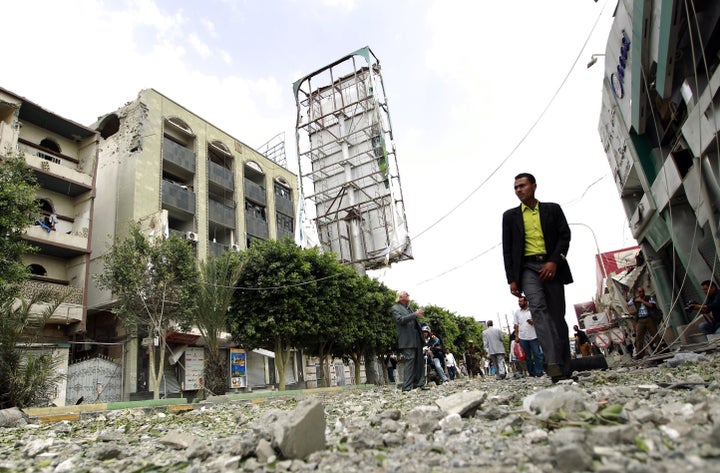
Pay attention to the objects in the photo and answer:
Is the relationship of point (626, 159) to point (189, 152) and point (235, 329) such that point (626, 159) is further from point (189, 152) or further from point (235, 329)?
point (189, 152)

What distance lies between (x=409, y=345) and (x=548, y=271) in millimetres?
3906

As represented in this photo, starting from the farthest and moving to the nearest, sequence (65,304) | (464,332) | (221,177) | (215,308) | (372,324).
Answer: (464,332)
(221,177)
(372,324)
(65,304)
(215,308)

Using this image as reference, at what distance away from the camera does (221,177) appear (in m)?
29.6

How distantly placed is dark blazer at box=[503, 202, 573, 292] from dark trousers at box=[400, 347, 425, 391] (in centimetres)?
368

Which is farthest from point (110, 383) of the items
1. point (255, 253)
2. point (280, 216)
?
point (280, 216)

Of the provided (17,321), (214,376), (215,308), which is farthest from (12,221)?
(214,376)

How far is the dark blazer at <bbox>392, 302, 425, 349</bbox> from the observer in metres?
7.52

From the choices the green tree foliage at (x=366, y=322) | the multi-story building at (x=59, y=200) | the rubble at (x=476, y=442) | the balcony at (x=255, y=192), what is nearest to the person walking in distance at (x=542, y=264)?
the rubble at (x=476, y=442)

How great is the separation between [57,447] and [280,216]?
32198 mm

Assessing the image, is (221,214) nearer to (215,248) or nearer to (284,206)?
(215,248)

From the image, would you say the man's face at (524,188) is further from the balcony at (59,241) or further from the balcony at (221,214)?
the balcony at (221,214)

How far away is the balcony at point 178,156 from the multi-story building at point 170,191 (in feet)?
0.19

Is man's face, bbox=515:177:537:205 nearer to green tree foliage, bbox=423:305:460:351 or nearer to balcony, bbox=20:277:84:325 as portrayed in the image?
balcony, bbox=20:277:84:325

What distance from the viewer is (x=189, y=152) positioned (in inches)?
1090
